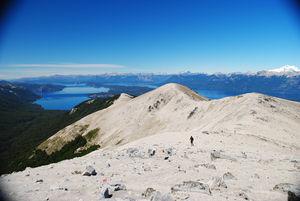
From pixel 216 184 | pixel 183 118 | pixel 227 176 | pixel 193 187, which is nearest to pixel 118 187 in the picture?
pixel 193 187

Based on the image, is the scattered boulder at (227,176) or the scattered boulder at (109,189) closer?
the scattered boulder at (109,189)

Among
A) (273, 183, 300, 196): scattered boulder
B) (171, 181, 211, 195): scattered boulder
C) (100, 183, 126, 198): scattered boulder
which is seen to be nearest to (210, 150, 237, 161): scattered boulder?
(273, 183, 300, 196): scattered boulder

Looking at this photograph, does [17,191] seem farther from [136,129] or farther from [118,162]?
[136,129]

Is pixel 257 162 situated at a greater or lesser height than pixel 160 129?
greater

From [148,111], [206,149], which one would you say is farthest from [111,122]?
[206,149]

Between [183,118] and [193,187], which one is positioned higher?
[193,187]

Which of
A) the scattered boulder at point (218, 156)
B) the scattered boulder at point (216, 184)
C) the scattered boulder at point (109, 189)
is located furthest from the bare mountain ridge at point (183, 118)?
the scattered boulder at point (109, 189)

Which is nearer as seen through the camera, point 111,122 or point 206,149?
point 206,149

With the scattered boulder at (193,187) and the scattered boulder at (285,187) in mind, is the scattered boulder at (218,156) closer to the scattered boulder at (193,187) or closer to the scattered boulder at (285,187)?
the scattered boulder at (285,187)

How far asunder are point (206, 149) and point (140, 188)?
1080 cm

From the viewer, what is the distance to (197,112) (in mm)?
56375

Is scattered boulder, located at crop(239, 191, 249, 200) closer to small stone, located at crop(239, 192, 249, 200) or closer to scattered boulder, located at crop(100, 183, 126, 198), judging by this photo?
small stone, located at crop(239, 192, 249, 200)

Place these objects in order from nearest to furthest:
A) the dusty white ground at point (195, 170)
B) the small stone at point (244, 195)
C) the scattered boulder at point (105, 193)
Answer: the scattered boulder at point (105, 193) → the small stone at point (244, 195) → the dusty white ground at point (195, 170)

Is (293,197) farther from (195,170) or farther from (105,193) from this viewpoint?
(105,193)
